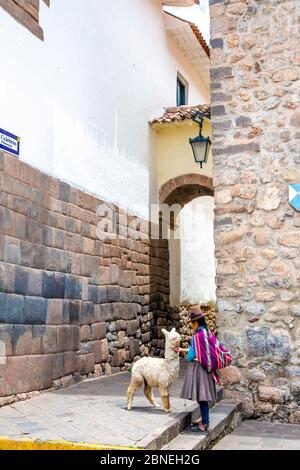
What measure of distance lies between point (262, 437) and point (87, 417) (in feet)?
5.34

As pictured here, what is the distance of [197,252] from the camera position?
1310 cm

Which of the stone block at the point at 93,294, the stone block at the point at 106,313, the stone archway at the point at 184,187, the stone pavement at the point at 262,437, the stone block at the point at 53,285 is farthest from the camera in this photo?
the stone archway at the point at 184,187

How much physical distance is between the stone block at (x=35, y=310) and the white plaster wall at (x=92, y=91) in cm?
143

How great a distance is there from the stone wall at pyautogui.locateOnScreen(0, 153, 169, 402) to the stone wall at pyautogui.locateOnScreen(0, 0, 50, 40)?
1496 millimetres

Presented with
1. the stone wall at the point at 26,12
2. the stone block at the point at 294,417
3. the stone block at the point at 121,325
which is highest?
the stone wall at the point at 26,12

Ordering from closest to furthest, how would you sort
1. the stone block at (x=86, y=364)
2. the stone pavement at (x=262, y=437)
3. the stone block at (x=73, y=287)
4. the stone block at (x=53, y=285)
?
the stone pavement at (x=262, y=437) < the stone block at (x=53, y=285) < the stone block at (x=73, y=287) < the stone block at (x=86, y=364)

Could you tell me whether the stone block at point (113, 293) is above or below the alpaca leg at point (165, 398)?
above

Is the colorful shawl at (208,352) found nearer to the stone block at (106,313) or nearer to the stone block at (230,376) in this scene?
the stone block at (230,376)

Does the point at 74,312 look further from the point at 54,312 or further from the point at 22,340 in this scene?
the point at 22,340

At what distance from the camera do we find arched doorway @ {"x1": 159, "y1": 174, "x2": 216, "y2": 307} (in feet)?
34.0

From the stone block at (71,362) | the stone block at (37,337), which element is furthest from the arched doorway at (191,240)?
the stone block at (37,337)

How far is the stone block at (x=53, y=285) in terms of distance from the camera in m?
6.37

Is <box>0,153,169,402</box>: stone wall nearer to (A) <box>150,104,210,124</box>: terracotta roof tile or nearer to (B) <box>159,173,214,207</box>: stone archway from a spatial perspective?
(B) <box>159,173,214,207</box>: stone archway

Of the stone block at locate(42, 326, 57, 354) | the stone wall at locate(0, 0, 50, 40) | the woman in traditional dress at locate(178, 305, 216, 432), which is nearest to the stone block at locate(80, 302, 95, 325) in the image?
the stone block at locate(42, 326, 57, 354)
